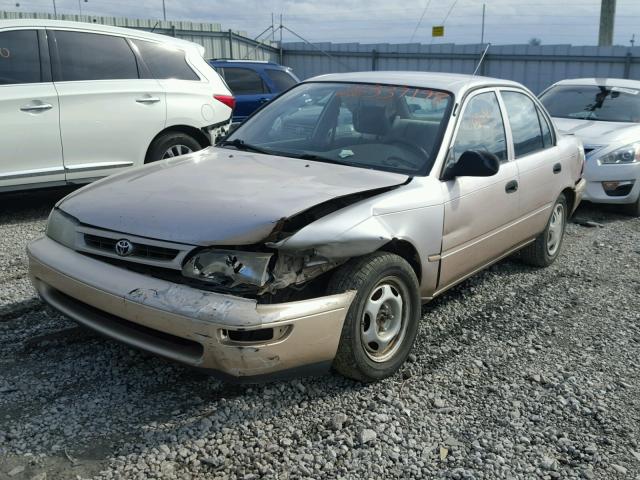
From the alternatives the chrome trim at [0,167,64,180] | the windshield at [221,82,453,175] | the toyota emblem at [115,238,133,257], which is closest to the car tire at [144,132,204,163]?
the chrome trim at [0,167,64,180]

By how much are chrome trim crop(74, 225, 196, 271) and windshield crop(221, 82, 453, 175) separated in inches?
55.0

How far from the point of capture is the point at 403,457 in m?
2.97

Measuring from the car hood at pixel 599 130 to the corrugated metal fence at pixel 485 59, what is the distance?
8466 mm

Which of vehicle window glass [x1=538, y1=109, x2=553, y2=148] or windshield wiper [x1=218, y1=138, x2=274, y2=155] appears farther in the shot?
vehicle window glass [x1=538, y1=109, x2=553, y2=148]

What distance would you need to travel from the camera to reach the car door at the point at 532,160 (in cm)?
492

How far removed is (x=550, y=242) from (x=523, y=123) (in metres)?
1.25

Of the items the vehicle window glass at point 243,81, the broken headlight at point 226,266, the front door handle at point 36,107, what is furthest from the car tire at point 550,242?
the vehicle window glass at point 243,81

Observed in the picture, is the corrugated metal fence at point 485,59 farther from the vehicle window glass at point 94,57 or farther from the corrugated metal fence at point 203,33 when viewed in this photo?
the vehicle window glass at point 94,57

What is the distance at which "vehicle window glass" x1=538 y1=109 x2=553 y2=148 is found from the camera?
5445 millimetres

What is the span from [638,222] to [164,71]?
19.2 ft

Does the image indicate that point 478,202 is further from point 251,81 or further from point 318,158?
point 251,81

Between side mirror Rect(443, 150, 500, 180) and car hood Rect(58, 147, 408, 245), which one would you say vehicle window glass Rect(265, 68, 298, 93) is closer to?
car hood Rect(58, 147, 408, 245)

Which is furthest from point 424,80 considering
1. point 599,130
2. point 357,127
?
point 599,130

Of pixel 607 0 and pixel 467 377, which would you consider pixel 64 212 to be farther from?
pixel 607 0
